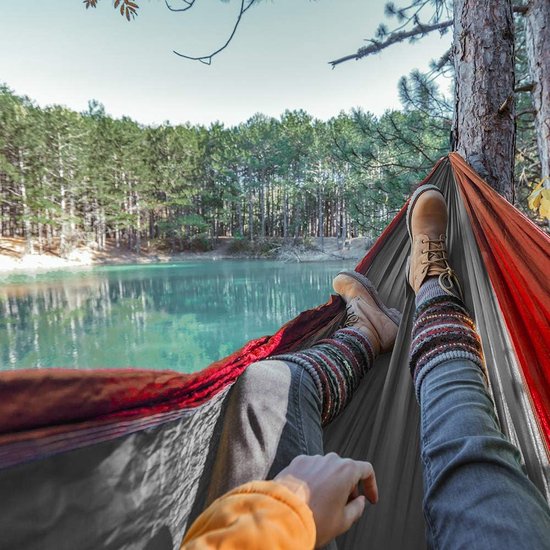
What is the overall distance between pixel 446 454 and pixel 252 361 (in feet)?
1.09

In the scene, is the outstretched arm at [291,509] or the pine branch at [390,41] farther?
the pine branch at [390,41]

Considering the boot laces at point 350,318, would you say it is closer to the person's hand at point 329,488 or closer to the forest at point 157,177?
the person's hand at point 329,488

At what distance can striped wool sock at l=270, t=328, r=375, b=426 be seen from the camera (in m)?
0.62

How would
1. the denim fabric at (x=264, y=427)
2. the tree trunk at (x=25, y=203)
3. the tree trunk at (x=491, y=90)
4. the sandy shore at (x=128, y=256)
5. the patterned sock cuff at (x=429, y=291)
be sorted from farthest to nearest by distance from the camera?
the tree trunk at (x=25, y=203), the sandy shore at (x=128, y=256), the tree trunk at (x=491, y=90), the patterned sock cuff at (x=429, y=291), the denim fabric at (x=264, y=427)

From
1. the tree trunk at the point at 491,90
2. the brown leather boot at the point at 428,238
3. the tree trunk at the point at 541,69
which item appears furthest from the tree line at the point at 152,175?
the brown leather boot at the point at 428,238

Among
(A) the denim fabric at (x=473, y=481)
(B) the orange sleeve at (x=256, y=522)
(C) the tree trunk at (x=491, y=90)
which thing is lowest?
(A) the denim fabric at (x=473, y=481)

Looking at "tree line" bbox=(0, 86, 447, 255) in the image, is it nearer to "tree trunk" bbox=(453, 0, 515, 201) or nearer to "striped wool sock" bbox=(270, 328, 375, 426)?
"tree trunk" bbox=(453, 0, 515, 201)

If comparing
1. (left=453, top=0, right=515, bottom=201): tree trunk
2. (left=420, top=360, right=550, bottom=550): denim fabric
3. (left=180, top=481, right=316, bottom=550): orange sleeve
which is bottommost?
(left=420, top=360, right=550, bottom=550): denim fabric

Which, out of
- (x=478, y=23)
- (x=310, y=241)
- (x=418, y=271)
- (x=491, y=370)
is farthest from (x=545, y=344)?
(x=310, y=241)

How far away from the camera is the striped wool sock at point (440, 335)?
60cm

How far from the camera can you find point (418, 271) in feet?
2.81

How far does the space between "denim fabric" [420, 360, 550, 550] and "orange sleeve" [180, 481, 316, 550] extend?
179 mm

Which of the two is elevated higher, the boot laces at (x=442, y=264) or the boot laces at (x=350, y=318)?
the boot laces at (x=442, y=264)

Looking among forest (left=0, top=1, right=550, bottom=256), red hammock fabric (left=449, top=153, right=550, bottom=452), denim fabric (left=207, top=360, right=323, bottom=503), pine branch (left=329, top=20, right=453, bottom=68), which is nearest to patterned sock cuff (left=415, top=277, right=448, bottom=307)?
red hammock fabric (left=449, top=153, right=550, bottom=452)
